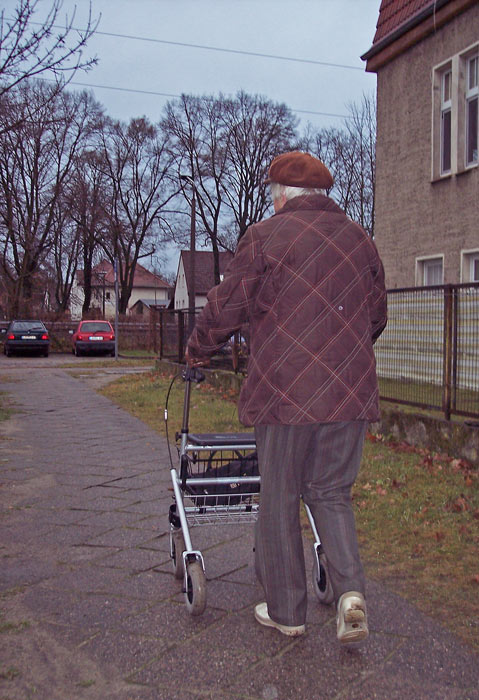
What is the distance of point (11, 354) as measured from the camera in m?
31.2

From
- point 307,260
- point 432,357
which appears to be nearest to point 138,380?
point 432,357

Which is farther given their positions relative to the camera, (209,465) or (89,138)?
(89,138)

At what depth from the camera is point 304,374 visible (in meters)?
2.82

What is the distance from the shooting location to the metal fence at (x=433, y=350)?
6848mm

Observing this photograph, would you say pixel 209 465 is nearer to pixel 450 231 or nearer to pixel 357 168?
pixel 450 231

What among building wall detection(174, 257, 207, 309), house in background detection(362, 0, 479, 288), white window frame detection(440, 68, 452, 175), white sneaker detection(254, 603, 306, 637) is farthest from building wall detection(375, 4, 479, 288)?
A: building wall detection(174, 257, 207, 309)

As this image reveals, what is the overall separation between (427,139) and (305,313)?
11205 mm

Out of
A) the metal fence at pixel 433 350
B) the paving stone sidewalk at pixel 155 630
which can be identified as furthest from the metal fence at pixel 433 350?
the paving stone sidewalk at pixel 155 630

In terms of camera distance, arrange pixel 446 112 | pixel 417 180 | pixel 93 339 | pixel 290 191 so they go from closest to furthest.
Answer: pixel 290 191 → pixel 446 112 → pixel 417 180 → pixel 93 339

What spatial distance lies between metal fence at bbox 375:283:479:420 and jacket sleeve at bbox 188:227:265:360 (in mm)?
4188

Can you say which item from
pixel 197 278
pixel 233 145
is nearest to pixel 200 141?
pixel 233 145

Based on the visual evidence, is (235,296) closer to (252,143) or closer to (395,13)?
(395,13)

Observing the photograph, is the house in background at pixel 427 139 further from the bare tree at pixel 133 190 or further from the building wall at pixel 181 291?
the building wall at pixel 181 291

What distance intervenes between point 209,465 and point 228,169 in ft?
149
